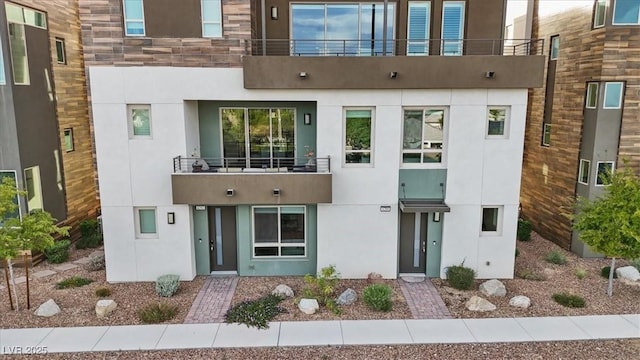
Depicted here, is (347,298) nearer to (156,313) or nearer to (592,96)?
(156,313)

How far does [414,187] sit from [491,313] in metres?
4.14

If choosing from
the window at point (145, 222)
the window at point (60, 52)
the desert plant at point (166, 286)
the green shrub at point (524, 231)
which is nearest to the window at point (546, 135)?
the green shrub at point (524, 231)

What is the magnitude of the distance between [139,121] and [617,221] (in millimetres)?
13667

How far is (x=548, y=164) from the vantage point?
56.1 feet

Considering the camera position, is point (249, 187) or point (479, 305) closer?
point (479, 305)

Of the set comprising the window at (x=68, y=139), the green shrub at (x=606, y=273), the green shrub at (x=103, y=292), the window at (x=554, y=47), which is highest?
the window at (x=554, y=47)

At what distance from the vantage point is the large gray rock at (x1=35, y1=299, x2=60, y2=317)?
10.7 m

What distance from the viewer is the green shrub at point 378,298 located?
11.0 meters

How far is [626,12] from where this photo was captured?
13711 millimetres

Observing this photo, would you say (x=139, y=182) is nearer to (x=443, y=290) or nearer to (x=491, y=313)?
(x=443, y=290)

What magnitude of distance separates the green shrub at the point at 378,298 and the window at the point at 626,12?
11.8 metres

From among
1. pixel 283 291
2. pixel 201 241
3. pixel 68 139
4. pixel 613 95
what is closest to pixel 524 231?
pixel 613 95

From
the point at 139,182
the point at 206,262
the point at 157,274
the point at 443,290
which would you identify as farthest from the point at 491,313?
the point at 139,182

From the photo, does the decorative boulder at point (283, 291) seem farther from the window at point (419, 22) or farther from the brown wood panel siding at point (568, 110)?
the brown wood panel siding at point (568, 110)
